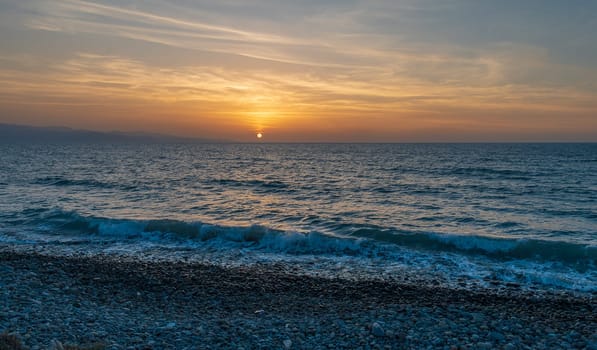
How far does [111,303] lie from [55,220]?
15.4m

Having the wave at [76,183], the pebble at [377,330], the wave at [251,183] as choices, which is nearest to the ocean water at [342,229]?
the wave at [76,183]

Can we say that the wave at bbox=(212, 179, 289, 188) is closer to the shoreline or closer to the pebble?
the shoreline

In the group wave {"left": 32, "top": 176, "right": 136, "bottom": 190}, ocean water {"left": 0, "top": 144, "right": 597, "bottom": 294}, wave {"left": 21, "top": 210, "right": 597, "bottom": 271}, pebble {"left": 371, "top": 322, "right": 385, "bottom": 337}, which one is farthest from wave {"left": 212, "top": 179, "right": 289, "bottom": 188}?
pebble {"left": 371, "top": 322, "right": 385, "bottom": 337}

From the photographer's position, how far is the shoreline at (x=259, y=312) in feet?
27.5

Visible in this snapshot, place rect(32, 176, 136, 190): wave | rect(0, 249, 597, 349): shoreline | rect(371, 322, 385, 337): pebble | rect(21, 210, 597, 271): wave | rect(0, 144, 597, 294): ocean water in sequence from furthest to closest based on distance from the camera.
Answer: rect(32, 176, 136, 190): wave < rect(21, 210, 597, 271): wave < rect(0, 144, 597, 294): ocean water < rect(371, 322, 385, 337): pebble < rect(0, 249, 597, 349): shoreline

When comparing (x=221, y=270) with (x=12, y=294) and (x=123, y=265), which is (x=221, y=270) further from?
(x=12, y=294)

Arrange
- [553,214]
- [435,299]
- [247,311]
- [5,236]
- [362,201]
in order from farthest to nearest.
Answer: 1. [362,201]
2. [553,214]
3. [5,236]
4. [435,299]
5. [247,311]

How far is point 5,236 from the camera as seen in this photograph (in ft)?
64.1

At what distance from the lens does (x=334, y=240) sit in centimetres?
1855

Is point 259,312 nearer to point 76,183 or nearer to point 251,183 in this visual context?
point 251,183

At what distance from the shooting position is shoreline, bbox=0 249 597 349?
839cm

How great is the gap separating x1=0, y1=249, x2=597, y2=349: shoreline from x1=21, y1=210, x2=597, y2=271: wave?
172 inches

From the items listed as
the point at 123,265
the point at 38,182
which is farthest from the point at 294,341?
the point at 38,182

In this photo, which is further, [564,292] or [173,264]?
[173,264]
